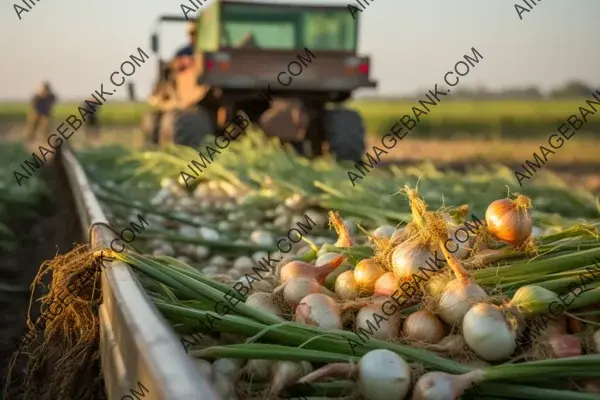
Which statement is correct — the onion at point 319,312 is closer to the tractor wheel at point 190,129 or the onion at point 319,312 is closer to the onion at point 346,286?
the onion at point 346,286

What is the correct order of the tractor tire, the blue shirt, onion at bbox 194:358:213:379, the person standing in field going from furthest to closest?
1. the person standing in field
2. the blue shirt
3. the tractor tire
4. onion at bbox 194:358:213:379

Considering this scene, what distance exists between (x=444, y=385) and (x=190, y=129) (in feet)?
28.5

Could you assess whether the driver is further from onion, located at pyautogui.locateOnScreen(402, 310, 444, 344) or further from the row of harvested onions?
Answer: onion, located at pyautogui.locateOnScreen(402, 310, 444, 344)

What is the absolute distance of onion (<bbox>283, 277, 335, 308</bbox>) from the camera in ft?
7.89

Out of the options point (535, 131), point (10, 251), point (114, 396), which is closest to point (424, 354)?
point (114, 396)

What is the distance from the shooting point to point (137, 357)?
6.08 feet

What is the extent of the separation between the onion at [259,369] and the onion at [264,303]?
291mm

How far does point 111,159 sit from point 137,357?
8.46 meters

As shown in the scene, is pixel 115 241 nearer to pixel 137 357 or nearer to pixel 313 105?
pixel 137 357

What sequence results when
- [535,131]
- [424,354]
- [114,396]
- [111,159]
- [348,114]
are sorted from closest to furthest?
[424,354] → [114,396] → [111,159] → [348,114] → [535,131]

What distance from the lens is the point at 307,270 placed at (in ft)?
8.29

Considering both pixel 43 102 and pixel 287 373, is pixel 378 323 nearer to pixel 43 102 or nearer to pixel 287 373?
pixel 287 373

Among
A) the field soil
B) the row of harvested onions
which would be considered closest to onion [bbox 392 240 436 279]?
the row of harvested onions

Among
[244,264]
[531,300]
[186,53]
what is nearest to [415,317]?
[531,300]
